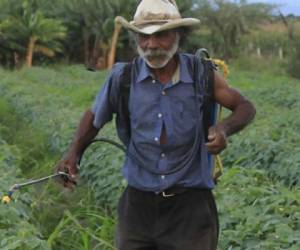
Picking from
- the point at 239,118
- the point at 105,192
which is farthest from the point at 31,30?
the point at 239,118

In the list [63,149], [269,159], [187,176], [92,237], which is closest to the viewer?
[187,176]

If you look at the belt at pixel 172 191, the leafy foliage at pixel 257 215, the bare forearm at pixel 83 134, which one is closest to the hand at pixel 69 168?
the bare forearm at pixel 83 134

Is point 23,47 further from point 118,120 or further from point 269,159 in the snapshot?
point 118,120

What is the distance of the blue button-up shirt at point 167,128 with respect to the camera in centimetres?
335

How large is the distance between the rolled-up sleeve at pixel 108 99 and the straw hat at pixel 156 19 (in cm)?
24

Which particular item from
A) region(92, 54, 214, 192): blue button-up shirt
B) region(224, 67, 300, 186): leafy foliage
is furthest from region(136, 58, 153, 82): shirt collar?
region(224, 67, 300, 186): leafy foliage

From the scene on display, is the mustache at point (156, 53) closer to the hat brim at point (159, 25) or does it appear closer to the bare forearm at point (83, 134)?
the hat brim at point (159, 25)

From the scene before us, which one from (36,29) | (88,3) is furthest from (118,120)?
(88,3)

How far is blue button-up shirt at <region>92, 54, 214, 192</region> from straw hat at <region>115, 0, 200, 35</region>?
20cm

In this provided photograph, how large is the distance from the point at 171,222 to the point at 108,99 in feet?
2.20

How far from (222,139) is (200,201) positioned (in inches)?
17.2

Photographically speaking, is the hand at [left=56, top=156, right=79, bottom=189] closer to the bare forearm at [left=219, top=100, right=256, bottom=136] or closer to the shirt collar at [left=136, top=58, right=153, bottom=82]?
the shirt collar at [left=136, top=58, right=153, bottom=82]

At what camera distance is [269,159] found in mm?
7789

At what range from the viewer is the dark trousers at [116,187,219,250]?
3.38 meters
